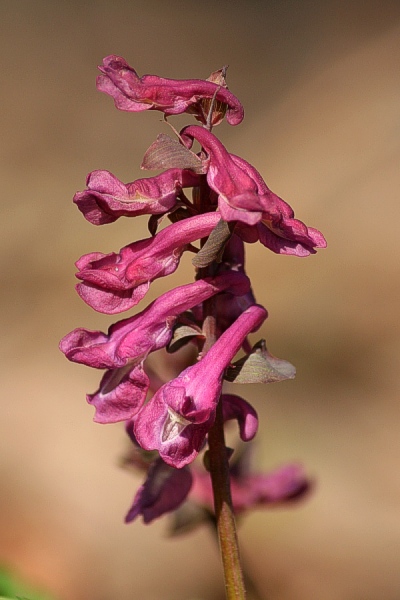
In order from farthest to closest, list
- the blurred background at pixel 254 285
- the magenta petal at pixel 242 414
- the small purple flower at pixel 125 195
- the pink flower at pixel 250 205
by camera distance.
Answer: the blurred background at pixel 254 285, the magenta petal at pixel 242 414, the small purple flower at pixel 125 195, the pink flower at pixel 250 205

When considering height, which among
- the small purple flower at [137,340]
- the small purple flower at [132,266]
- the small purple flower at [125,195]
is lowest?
the small purple flower at [137,340]

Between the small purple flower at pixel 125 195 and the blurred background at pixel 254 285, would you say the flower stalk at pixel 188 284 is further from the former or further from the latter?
the blurred background at pixel 254 285

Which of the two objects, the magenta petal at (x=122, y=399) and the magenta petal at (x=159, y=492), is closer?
the magenta petal at (x=122, y=399)

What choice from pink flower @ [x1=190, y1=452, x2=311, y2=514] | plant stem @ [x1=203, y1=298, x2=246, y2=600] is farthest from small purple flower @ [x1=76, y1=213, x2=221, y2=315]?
pink flower @ [x1=190, y1=452, x2=311, y2=514]

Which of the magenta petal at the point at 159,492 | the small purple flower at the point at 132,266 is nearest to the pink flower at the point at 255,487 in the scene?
the magenta petal at the point at 159,492

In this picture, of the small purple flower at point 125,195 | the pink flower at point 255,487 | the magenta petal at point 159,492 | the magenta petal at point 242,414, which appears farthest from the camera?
the pink flower at point 255,487

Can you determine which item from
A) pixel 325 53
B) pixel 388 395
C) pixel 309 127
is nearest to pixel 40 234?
pixel 309 127

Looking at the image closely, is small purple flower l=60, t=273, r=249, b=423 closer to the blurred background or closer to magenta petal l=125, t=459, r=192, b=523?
magenta petal l=125, t=459, r=192, b=523
